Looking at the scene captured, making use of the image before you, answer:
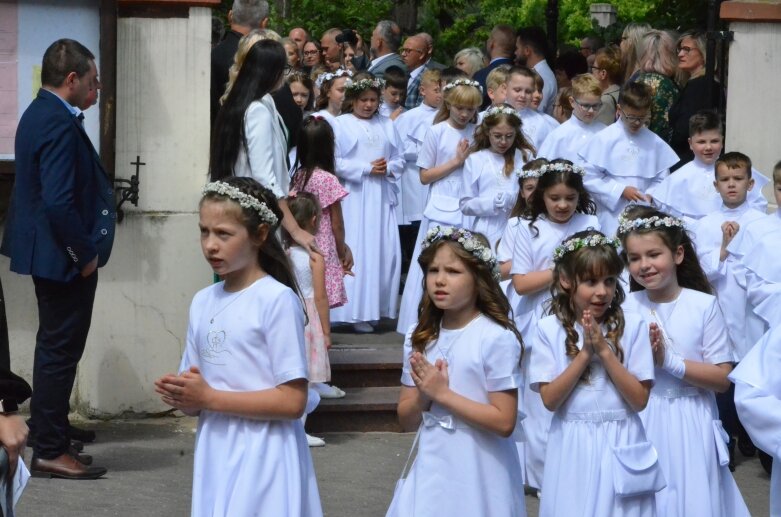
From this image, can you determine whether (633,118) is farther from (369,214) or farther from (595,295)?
(595,295)

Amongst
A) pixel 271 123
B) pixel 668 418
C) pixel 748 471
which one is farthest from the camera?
pixel 748 471

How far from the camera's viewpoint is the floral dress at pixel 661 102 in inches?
404

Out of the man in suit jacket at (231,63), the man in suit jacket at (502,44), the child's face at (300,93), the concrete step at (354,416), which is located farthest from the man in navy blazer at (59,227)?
the man in suit jacket at (502,44)

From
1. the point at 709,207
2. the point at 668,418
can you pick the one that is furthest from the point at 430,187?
the point at 668,418

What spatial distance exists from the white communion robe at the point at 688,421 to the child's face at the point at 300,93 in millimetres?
5488

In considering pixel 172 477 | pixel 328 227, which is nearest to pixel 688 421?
pixel 172 477

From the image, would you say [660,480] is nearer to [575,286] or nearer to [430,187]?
[575,286]

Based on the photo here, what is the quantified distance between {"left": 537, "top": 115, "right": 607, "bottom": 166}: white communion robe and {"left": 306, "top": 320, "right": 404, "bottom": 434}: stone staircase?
1.65 meters

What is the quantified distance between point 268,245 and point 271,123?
264 cm

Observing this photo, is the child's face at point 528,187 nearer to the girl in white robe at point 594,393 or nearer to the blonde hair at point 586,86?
the blonde hair at point 586,86

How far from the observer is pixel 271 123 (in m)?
7.65

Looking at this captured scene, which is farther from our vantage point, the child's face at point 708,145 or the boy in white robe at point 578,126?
the boy in white robe at point 578,126

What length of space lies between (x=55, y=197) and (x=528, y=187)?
248 cm

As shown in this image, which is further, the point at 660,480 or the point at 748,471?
the point at 748,471
